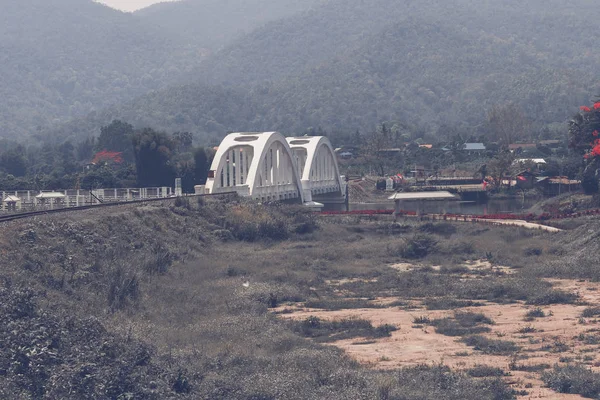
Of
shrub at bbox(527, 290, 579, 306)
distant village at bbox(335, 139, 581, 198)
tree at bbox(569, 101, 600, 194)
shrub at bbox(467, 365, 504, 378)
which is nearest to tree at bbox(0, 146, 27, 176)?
distant village at bbox(335, 139, 581, 198)

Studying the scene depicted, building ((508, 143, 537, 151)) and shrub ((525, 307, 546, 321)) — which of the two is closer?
shrub ((525, 307, 546, 321))

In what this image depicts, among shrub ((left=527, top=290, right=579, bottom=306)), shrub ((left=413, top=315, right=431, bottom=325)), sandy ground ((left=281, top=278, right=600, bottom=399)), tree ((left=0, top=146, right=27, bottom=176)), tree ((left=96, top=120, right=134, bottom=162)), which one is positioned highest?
tree ((left=96, top=120, right=134, bottom=162))

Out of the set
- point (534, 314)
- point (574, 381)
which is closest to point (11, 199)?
point (534, 314)

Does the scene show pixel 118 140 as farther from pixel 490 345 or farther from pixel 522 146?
pixel 490 345

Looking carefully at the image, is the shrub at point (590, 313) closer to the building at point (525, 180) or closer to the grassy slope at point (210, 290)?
the grassy slope at point (210, 290)

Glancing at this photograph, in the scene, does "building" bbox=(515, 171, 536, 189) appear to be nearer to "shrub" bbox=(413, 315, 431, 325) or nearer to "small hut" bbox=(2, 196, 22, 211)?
"small hut" bbox=(2, 196, 22, 211)
